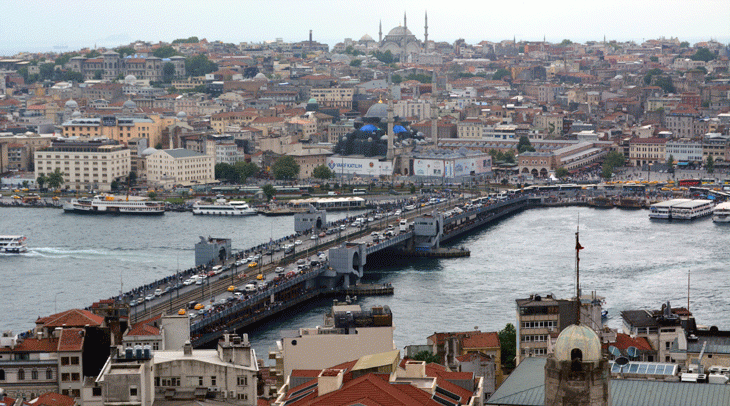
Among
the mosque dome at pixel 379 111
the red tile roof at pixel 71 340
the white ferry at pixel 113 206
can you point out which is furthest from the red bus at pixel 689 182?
the red tile roof at pixel 71 340

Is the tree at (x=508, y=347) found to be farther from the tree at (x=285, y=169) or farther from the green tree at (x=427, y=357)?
the tree at (x=285, y=169)

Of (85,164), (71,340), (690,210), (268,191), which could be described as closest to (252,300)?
(71,340)

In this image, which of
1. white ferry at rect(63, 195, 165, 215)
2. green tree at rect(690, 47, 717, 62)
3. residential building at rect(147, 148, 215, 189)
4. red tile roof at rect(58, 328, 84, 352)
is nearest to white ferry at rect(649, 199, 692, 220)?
white ferry at rect(63, 195, 165, 215)

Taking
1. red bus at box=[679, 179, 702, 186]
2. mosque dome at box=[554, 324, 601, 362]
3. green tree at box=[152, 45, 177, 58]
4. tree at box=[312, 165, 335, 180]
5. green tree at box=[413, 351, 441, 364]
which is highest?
green tree at box=[152, 45, 177, 58]

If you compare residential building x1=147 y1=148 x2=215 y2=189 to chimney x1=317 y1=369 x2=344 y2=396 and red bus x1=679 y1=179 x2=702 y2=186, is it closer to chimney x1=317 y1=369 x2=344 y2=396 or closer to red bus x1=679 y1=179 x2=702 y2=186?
red bus x1=679 y1=179 x2=702 y2=186

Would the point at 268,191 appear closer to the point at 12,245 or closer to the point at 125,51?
the point at 12,245
